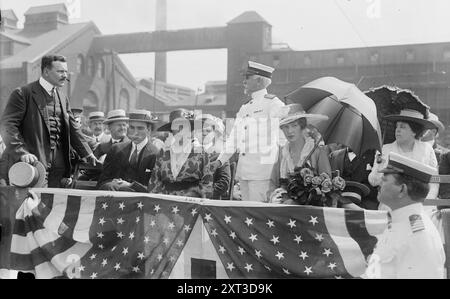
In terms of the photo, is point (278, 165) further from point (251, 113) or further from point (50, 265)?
point (50, 265)

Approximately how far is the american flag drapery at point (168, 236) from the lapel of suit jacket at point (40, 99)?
38.4 inches

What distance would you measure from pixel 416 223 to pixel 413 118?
169 centimetres

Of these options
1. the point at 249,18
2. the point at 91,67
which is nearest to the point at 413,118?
the point at 249,18

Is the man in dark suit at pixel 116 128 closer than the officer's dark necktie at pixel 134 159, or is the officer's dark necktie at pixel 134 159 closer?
the officer's dark necktie at pixel 134 159

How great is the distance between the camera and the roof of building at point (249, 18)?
39.0 m

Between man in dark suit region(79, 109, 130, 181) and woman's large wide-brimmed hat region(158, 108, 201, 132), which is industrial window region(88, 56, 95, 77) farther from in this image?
woman's large wide-brimmed hat region(158, 108, 201, 132)

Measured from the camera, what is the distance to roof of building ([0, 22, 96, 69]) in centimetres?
3794

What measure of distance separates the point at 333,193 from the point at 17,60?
37.0 m

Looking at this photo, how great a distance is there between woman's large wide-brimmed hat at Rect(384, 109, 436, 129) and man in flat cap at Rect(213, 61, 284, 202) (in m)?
1.10

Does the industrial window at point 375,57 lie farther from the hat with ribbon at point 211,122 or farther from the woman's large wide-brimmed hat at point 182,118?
the woman's large wide-brimmed hat at point 182,118

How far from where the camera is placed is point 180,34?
40.2 m

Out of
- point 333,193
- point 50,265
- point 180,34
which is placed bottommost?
point 50,265

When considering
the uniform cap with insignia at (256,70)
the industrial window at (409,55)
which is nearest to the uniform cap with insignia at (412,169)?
the uniform cap with insignia at (256,70)
